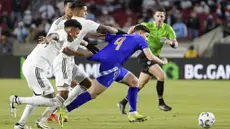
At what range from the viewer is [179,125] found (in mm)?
11992

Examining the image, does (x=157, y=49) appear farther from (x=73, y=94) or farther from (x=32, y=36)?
(x=32, y=36)

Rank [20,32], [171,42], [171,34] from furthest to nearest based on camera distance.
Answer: [20,32] < [171,34] < [171,42]

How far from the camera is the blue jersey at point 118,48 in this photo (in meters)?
12.0

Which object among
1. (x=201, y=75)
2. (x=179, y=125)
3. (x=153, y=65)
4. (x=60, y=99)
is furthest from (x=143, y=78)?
(x=201, y=75)

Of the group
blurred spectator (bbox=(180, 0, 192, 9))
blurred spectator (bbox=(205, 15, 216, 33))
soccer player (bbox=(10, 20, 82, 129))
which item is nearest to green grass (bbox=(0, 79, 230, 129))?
soccer player (bbox=(10, 20, 82, 129))

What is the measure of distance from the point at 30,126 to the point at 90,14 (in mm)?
19614

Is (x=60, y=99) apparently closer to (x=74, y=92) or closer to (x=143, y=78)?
(x=74, y=92)

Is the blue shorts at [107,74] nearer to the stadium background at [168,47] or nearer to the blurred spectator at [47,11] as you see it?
the stadium background at [168,47]

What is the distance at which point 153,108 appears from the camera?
52.2 ft

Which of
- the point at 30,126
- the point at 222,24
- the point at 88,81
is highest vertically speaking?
the point at 222,24

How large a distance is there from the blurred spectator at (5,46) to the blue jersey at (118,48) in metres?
17.7

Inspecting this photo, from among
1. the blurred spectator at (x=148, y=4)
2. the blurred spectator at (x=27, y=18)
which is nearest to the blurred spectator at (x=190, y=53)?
the blurred spectator at (x=148, y=4)

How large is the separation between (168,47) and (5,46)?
7.00 metres

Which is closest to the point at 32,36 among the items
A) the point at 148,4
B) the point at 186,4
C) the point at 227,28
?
the point at 148,4
